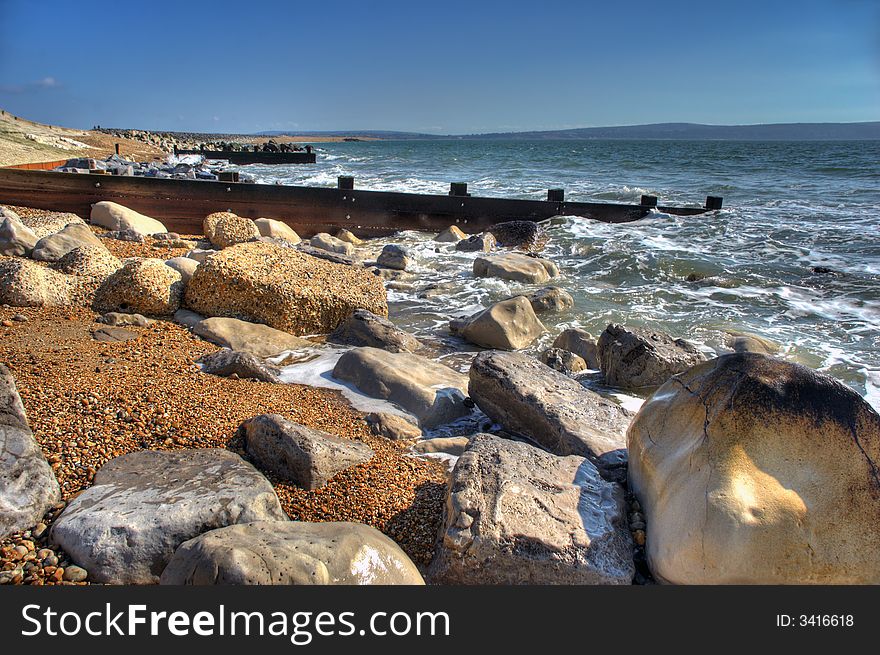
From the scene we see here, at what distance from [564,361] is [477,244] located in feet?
21.0

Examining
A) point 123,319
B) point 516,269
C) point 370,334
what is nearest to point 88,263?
point 123,319

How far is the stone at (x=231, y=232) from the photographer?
10117mm

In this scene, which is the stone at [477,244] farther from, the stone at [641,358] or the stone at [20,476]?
the stone at [20,476]

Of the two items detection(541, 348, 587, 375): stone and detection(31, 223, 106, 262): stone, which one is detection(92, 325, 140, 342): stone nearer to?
detection(31, 223, 106, 262): stone

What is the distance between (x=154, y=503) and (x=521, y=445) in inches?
67.3

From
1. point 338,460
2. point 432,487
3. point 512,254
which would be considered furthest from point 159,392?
point 512,254

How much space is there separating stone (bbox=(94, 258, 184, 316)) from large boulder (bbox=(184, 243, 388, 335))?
0.66ft

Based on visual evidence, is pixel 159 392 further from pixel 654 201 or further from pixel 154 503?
pixel 654 201

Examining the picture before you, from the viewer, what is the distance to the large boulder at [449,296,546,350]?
21.4 feet

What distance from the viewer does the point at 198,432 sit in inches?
135

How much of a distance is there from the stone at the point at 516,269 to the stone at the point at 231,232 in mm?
3723

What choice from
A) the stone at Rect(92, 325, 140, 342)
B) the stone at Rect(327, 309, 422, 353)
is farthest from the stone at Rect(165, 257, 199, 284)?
the stone at Rect(327, 309, 422, 353)

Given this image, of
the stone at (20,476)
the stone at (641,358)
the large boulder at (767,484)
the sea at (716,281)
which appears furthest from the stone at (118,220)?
the large boulder at (767,484)

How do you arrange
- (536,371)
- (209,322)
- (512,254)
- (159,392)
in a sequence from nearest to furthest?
(159,392)
(536,371)
(209,322)
(512,254)
